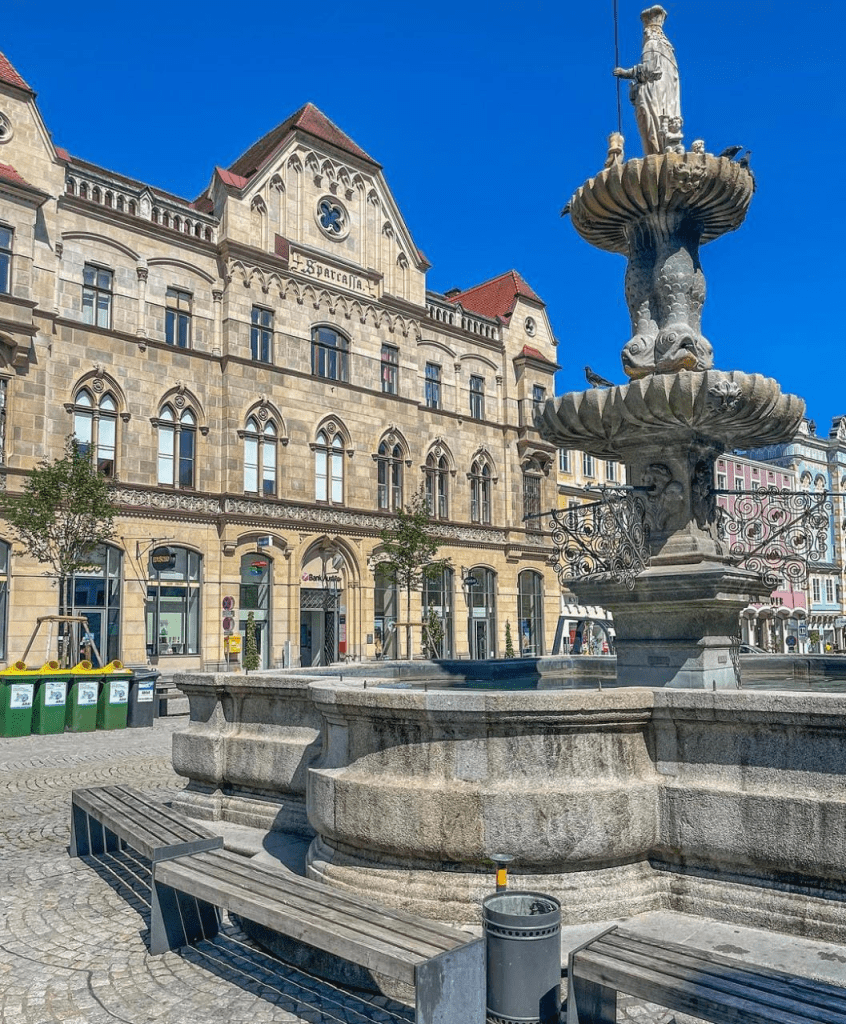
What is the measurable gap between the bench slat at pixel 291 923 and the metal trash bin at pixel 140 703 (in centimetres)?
1461

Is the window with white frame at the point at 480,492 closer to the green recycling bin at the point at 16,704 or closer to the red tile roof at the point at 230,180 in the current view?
the red tile roof at the point at 230,180

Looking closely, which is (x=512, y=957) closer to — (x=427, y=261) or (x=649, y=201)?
(x=649, y=201)

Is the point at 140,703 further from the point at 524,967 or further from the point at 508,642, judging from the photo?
the point at 508,642

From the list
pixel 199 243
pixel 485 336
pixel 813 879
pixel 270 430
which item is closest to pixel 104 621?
pixel 270 430

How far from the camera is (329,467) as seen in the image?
3469cm

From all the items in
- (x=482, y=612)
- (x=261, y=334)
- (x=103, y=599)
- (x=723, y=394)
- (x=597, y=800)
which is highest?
(x=261, y=334)

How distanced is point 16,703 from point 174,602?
40.6 feet

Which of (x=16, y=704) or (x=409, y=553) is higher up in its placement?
(x=409, y=553)

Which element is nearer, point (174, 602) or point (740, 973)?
point (740, 973)

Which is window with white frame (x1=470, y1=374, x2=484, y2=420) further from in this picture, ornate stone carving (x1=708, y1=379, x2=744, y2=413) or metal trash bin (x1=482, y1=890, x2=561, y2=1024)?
metal trash bin (x1=482, y1=890, x2=561, y2=1024)

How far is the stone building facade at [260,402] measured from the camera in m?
27.5

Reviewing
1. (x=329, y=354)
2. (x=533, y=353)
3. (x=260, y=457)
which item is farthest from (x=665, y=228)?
(x=533, y=353)

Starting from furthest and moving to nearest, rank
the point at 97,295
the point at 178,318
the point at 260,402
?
the point at 260,402, the point at 178,318, the point at 97,295

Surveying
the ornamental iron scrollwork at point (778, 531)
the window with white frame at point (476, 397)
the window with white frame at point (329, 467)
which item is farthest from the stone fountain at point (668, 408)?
the window with white frame at point (476, 397)
